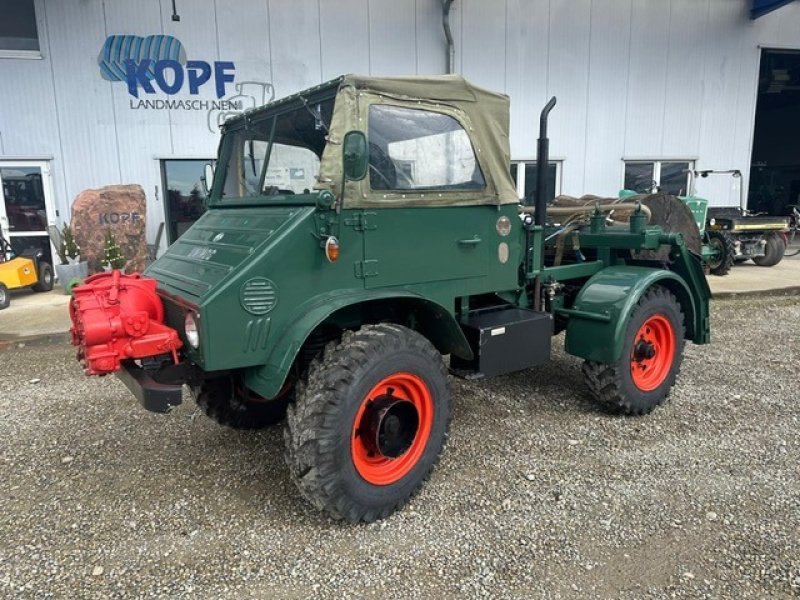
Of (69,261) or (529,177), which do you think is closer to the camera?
(69,261)

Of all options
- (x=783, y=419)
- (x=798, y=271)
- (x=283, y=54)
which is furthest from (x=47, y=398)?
(x=798, y=271)

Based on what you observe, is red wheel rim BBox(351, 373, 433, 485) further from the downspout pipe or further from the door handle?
the downspout pipe

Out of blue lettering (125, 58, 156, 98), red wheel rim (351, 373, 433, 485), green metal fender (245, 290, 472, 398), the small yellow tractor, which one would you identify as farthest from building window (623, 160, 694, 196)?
the small yellow tractor

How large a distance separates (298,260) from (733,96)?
527 inches

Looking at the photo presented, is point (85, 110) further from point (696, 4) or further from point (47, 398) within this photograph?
point (696, 4)

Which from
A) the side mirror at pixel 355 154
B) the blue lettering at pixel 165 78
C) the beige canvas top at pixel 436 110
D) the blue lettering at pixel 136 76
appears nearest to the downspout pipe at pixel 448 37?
the blue lettering at pixel 165 78

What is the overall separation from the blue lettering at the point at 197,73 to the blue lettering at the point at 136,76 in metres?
0.63

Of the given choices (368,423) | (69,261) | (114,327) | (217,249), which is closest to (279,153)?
Result: (217,249)

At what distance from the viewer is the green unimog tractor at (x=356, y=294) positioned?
111 inches

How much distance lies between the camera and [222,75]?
10055 mm

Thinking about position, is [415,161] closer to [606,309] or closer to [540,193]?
[540,193]

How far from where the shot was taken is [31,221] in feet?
32.1

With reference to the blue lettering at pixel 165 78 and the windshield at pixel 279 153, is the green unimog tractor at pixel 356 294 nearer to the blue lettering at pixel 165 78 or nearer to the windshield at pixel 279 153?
the windshield at pixel 279 153

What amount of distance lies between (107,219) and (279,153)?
23.8 ft
